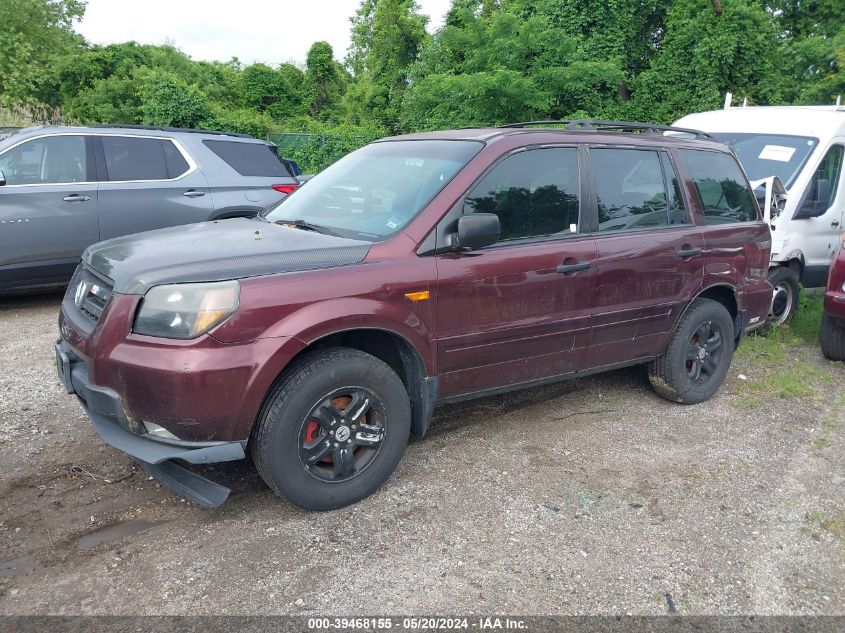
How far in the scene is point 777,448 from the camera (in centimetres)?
460

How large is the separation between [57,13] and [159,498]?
1489 inches

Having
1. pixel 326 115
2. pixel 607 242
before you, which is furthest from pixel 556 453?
pixel 326 115

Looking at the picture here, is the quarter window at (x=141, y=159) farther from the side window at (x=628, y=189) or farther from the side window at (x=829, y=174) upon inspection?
the side window at (x=829, y=174)

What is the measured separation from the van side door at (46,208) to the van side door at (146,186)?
0.13 metres

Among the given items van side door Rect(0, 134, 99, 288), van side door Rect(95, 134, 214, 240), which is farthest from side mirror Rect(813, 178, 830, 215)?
van side door Rect(0, 134, 99, 288)

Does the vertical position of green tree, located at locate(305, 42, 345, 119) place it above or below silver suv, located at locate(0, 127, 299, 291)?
above

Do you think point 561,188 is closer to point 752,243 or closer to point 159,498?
point 752,243

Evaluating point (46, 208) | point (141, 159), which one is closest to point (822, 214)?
point (141, 159)

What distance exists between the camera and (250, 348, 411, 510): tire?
3.27m

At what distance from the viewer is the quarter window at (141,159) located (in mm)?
7445

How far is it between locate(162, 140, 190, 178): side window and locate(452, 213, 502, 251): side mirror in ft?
16.6

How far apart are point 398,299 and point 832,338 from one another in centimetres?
478

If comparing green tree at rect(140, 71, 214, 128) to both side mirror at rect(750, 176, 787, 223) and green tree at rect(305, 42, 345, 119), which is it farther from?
side mirror at rect(750, 176, 787, 223)

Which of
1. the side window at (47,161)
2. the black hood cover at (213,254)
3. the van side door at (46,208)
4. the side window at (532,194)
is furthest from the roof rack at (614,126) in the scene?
the side window at (47,161)
